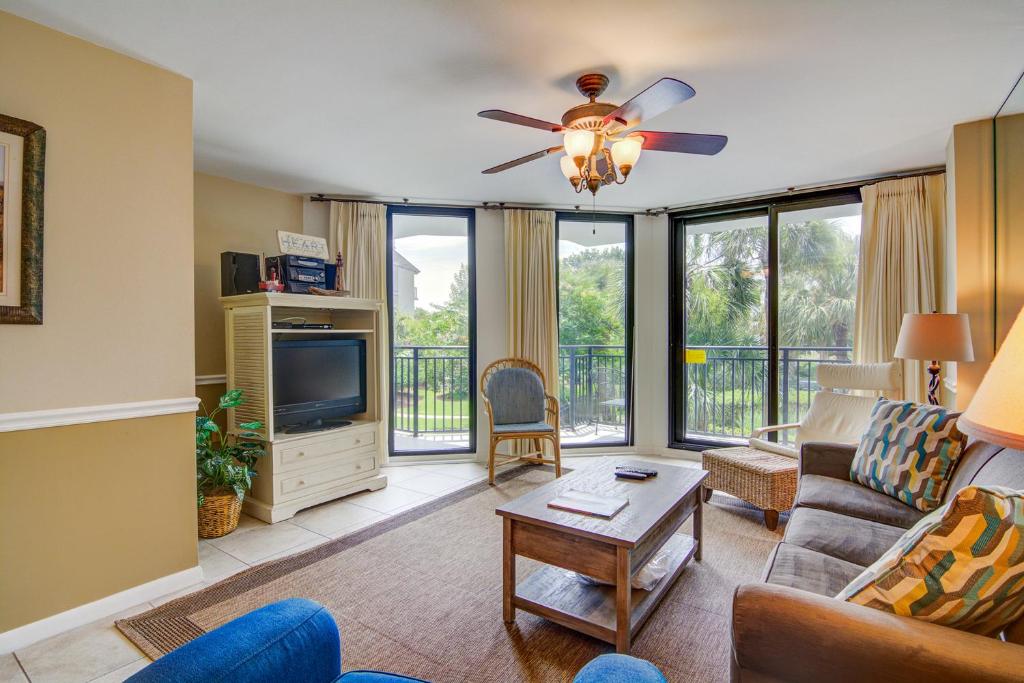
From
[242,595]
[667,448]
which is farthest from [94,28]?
[667,448]

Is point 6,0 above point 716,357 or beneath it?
above

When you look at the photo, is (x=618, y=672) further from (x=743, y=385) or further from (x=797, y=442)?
(x=743, y=385)

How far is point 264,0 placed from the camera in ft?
5.85

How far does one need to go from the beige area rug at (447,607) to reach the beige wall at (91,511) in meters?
0.26

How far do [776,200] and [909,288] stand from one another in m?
1.24

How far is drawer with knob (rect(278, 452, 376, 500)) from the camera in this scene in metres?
3.27

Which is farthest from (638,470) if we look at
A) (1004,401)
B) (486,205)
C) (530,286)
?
(486,205)

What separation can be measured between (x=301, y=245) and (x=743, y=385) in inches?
159

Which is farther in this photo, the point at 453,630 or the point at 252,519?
the point at 252,519

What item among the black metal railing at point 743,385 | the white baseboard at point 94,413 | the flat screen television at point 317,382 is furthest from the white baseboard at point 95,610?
the black metal railing at point 743,385

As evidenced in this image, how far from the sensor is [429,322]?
15.4 feet

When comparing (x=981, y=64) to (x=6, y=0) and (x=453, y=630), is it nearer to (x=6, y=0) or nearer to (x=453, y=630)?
(x=453, y=630)

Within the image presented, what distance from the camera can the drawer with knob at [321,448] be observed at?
325cm

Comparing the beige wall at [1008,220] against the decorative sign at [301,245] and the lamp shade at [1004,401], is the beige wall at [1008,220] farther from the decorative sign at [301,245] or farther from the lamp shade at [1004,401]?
the decorative sign at [301,245]
